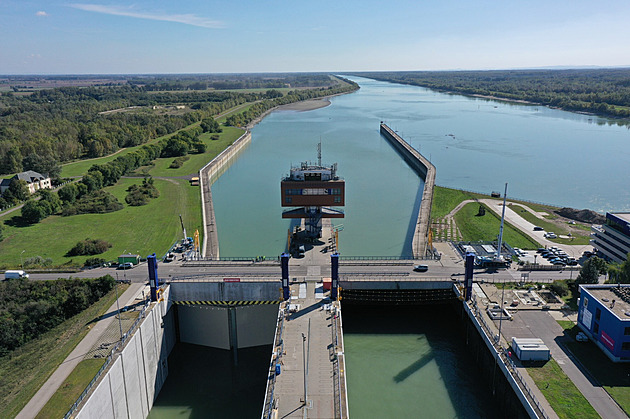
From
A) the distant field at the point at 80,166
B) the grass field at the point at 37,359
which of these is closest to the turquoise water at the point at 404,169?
the grass field at the point at 37,359

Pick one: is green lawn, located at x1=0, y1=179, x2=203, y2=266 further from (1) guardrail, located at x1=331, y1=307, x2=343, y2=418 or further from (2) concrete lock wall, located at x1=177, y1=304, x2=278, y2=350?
(1) guardrail, located at x1=331, y1=307, x2=343, y2=418

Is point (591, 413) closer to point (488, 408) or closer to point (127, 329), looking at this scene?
point (488, 408)

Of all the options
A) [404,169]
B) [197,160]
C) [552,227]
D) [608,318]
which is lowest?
[552,227]

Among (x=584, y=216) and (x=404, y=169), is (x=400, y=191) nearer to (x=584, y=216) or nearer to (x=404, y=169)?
(x=404, y=169)

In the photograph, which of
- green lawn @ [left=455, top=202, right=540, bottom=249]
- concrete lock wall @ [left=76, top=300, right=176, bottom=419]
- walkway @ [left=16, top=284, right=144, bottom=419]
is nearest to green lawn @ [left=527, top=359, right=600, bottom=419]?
green lawn @ [left=455, top=202, right=540, bottom=249]

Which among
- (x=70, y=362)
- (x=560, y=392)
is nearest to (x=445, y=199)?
(x=560, y=392)

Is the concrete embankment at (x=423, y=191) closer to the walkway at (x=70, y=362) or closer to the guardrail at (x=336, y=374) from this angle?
the guardrail at (x=336, y=374)
